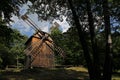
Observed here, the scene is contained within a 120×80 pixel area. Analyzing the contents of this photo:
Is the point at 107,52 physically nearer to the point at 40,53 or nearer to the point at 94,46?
the point at 94,46

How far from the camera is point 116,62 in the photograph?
4297cm

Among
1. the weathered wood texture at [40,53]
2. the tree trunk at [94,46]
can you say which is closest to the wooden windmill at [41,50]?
the weathered wood texture at [40,53]

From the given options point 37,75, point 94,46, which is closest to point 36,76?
point 37,75

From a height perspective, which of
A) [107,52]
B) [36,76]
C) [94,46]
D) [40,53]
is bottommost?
[36,76]

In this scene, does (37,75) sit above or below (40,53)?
below

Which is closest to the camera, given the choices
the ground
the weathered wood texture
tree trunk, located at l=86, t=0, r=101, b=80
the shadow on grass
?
tree trunk, located at l=86, t=0, r=101, b=80

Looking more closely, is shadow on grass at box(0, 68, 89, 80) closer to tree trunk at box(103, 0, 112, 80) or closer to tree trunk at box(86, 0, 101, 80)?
tree trunk at box(86, 0, 101, 80)

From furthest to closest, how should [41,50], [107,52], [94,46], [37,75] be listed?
[41,50]
[37,75]
[94,46]
[107,52]

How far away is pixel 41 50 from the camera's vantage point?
195 feet

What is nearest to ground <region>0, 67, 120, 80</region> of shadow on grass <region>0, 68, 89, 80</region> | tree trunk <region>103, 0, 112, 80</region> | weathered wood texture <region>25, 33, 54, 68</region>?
shadow on grass <region>0, 68, 89, 80</region>

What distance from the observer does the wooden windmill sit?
57969 mm

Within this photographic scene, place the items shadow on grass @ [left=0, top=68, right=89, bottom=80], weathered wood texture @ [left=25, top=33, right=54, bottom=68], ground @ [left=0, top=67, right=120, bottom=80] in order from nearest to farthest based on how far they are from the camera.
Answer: shadow on grass @ [left=0, top=68, right=89, bottom=80]
ground @ [left=0, top=67, right=120, bottom=80]
weathered wood texture @ [left=25, top=33, right=54, bottom=68]

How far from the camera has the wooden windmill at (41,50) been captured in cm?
5797

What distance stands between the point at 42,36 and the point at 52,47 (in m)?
3.04
